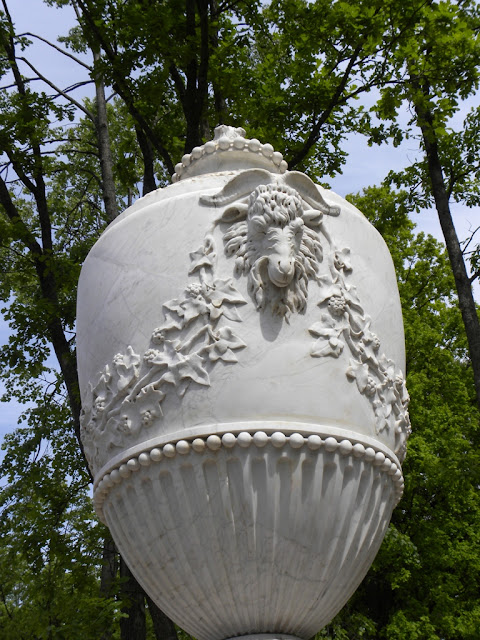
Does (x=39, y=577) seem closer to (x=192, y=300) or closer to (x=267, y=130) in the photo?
(x=267, y=130)

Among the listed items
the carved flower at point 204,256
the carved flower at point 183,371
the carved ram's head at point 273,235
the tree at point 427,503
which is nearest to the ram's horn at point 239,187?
the carved ram's head at point 273,235

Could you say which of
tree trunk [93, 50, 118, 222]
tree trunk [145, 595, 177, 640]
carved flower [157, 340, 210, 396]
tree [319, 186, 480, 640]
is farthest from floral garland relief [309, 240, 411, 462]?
tree [319, 186, 480, 640]

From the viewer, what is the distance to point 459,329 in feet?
49.0

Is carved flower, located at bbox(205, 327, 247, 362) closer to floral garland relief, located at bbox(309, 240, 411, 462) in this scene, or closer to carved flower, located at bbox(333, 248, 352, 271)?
floral garland relief, located at bbox(309, 240, 411, 462)

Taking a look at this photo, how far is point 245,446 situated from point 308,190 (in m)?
1.36

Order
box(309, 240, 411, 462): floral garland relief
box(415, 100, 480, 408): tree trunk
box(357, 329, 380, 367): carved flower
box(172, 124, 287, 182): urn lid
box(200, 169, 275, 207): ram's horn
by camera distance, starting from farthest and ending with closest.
→ box(415, 100, 480, 408): tree trunk
box(172, 124, 287, 182): urn lid
box(200, 169, 275, 207): ram's horn
box(357, 329, 380, 367): carved flower
box(309, 240, 411, 462): floral garland relief

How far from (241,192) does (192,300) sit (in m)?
0.61

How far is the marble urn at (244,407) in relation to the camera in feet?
10.2

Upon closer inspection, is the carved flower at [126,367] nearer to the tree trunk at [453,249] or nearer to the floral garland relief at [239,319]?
the floral garland relief at [239,319]

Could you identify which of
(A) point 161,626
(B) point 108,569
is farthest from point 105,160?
(B) point 108,569

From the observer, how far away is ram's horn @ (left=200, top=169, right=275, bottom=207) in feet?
11.7

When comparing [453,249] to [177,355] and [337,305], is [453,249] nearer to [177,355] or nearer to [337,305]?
[337,305]

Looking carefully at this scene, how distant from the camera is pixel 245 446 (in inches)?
120

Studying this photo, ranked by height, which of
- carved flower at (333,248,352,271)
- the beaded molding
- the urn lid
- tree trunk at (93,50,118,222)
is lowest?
the beaded molding
